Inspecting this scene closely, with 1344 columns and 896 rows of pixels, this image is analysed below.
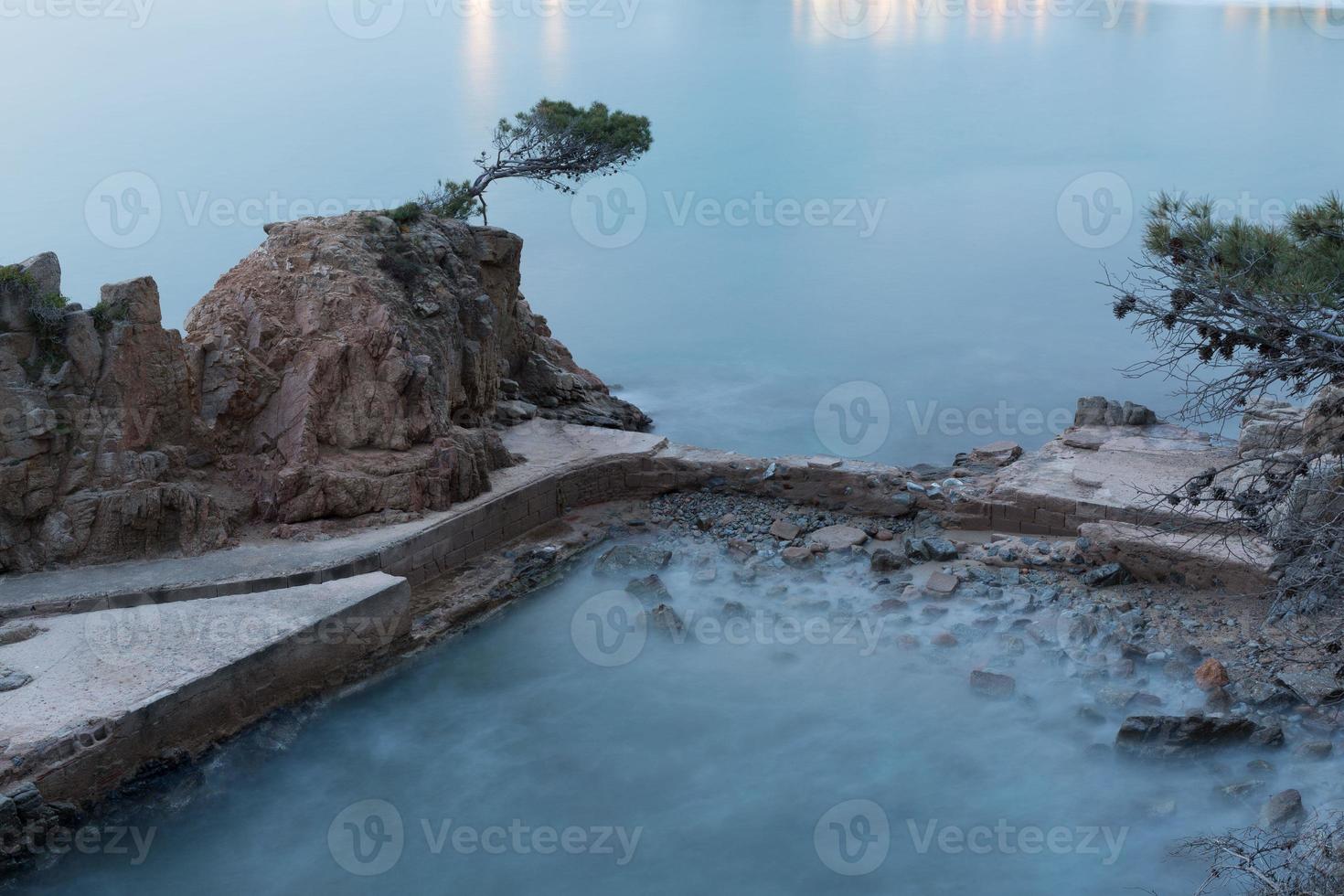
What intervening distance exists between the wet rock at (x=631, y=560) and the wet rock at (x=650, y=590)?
0.88ft

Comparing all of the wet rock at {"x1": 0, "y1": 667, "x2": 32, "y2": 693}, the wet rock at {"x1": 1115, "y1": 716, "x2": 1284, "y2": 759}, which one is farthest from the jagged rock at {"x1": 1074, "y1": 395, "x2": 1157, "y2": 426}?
the wet rock at {"x1": 0, "y1": 667, "x2": 32, "y2": 693}

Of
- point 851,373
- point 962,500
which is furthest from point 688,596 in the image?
point 851,373

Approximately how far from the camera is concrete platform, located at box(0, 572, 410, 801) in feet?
24.6

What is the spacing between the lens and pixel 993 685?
9273mm

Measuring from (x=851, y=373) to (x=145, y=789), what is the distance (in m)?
12.9

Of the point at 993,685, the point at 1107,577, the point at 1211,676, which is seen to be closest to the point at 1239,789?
the point at 1211,676

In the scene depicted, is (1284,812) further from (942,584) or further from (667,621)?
(667,621)

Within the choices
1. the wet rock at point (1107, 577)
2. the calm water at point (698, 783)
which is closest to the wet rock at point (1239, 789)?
the calm water at point (698, 783)

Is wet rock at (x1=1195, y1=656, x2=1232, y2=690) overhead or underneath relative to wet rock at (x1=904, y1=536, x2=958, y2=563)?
underneath

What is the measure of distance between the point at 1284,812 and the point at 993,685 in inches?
86.0

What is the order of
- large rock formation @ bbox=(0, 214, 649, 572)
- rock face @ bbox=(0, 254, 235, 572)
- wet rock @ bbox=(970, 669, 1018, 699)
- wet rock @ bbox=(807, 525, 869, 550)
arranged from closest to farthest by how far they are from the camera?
1. wet rock @ bbox=(970, 669, 1018, 699)
2. rock face @ bbox=(0, 254, 235, 572)
3. large rock formation @ bbox=(0, 214, 649, 572)
4. wet rock @ bbox=(807, 525, 869, 550)

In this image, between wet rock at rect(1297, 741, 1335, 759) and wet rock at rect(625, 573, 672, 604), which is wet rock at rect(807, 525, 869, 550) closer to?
wet rock at rect(625, 573, 672, 604)

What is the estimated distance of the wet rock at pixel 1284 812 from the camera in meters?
7.54

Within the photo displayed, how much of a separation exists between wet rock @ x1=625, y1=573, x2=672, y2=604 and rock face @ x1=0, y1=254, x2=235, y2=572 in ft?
11.3
